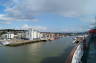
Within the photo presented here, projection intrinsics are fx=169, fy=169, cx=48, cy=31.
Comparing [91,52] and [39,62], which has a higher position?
[91,52]

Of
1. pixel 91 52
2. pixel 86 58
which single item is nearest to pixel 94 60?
pixel 86 58

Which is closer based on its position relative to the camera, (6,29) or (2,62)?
(2,62)

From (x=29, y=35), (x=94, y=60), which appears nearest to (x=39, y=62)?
(x=94, y=60)

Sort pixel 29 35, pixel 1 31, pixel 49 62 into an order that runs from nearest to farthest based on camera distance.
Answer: pixel 49 62 → pixel 29 35 → pixel 1 31

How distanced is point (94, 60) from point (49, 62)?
25.7ft

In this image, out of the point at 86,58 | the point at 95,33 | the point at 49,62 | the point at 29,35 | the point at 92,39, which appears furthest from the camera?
the point at 29,35

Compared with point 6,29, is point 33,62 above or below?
below

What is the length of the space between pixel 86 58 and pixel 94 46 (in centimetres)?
181

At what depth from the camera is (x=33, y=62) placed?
14109mm

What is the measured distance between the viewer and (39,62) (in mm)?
14078

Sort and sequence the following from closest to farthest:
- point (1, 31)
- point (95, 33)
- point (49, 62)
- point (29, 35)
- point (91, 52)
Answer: point (95, 33) → point (91, 52) → point (49, 62) → point (29, 35) → point (1, 31)

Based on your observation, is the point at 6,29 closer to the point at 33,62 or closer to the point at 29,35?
the point at 29,35

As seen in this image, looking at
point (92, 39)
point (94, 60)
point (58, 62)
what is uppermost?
point (92, 39)

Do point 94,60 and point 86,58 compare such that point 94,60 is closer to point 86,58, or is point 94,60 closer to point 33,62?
point 86,58
